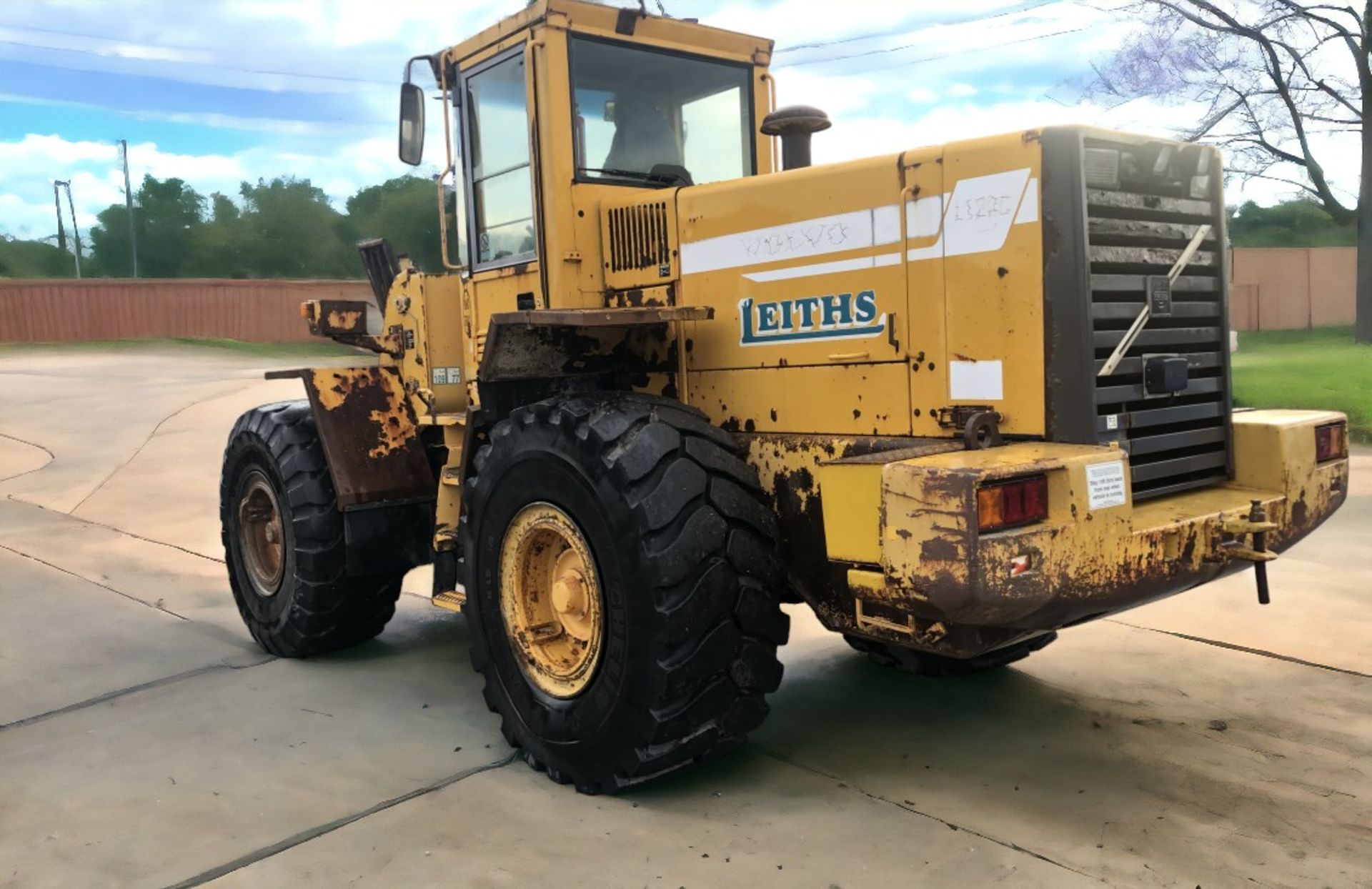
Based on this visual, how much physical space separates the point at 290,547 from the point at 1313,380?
14.3 metres

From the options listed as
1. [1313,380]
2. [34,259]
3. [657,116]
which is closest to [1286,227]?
[1313,380]

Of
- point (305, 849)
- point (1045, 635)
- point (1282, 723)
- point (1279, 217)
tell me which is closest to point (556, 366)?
point (305, 849)

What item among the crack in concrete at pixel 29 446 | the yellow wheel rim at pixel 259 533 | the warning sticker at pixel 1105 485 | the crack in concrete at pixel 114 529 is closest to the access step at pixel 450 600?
the yellow wheel rim at pixel 259 533

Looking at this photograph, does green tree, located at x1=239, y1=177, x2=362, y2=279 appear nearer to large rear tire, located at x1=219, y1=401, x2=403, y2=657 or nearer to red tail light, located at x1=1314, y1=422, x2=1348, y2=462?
large rear tire, located at x1=219, y1=401, x2=403, y2=657

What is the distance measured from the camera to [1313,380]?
15.1 meters

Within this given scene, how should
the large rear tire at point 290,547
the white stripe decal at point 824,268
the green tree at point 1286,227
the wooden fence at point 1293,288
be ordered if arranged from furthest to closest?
the green tree at point 1286,227, the wooden fence at point 1293,288, the large rear tire at point 290,547, the white stripe decal at point 824,268

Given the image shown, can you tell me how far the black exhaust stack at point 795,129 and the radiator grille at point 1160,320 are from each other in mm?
1319

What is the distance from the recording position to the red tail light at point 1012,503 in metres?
3.04

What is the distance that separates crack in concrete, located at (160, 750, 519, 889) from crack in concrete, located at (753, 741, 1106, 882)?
1.06 metres

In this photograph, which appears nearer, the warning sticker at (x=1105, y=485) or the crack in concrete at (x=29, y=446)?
the warning sticker at (x=1105, y=485)

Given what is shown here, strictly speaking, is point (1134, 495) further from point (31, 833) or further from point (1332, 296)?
point (1332, 296)

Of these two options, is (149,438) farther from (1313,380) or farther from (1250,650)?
(1313,380)

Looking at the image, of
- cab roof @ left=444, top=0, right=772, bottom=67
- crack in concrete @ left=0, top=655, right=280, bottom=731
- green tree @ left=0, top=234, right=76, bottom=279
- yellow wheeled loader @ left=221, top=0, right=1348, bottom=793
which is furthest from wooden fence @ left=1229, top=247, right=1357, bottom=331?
green tree @ left=0, top=234, right=76, bottom=279

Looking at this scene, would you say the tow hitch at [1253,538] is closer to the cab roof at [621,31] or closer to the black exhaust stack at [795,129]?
the black exhaust stack at [795,129]
